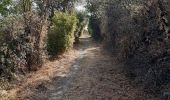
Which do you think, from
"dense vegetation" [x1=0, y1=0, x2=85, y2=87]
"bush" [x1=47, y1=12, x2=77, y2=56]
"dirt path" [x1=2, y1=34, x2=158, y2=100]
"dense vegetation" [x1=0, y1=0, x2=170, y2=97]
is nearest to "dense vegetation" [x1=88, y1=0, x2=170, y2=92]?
"dense vegetation" [x1=0, y1=0, x2=170, y2=97]

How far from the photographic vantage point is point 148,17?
13445mm

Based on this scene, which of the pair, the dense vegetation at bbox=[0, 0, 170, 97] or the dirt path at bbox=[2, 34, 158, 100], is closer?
the dense vegetation at bbox=[0, 0, 170, 97]

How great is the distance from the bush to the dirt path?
3.04 m

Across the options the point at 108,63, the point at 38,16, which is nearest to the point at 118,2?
the point at 108,63

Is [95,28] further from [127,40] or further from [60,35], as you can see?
[127,40]

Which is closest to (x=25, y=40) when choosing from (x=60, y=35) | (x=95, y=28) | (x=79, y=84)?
(x=79, y=84)

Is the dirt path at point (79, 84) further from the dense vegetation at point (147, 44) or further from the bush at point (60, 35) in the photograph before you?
the bush at point (60, 35)

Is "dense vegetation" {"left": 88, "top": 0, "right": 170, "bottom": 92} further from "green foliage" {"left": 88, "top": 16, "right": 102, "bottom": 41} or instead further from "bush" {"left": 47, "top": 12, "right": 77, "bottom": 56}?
"green foliage" {"left": 88, "top": 16, "right": 102, "bottom": 41}

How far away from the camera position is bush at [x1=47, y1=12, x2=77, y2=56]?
21516mm

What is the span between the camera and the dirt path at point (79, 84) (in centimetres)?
1190

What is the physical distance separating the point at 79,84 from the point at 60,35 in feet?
27.8

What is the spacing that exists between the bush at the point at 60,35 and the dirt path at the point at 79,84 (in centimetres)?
304

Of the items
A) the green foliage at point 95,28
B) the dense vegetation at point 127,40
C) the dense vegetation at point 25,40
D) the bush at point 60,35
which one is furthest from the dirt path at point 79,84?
the green foliage at point 95,28

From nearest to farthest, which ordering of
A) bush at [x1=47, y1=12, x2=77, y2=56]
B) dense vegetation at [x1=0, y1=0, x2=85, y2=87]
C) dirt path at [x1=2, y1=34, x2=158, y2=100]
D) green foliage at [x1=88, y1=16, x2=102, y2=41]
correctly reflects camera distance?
dirt path at [x1=2, y1=34, x2=158, y2=100]
dense vegetation at [x1=0, y1=0, x2=85, y2=87]
bush at [x1=47, y1=12, x2=77, y2=56]
green foliage at [x1=88, y1=16, x2=102, y2=41]
